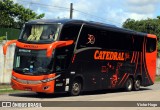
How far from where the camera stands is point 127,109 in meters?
15.0

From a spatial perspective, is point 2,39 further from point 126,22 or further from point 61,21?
point 126,22

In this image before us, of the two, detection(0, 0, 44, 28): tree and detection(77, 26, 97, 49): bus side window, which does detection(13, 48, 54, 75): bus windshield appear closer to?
detection(77, 26, 97, 49): bus side window

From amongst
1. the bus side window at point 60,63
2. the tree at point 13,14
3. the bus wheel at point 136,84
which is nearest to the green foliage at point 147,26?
the tree at point 13,14

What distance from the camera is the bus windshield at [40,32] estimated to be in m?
19.6

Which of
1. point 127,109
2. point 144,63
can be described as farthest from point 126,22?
point 127,109

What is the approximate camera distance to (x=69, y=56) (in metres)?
20.3

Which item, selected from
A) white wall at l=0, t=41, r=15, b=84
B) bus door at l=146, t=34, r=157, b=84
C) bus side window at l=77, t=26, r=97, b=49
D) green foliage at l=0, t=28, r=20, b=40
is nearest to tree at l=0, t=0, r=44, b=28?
green foliage at l=0, t=28, r=20, b=40

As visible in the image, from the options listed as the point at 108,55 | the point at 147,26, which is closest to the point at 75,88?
the point at 108,55

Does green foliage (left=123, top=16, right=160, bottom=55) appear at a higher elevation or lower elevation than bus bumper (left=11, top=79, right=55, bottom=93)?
higher

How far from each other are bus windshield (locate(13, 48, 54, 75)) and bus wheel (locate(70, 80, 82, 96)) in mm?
1969

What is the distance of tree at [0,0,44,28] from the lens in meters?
41.5

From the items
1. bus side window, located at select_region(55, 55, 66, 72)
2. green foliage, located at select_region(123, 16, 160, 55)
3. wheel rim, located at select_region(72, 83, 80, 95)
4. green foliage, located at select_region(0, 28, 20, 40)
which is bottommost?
wheel rim, located at select_region(72, 83, 80, 95)

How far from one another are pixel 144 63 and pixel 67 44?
9.08 metres

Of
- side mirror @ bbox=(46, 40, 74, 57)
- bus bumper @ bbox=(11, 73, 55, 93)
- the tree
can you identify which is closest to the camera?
side mirror @ bbox=(46, 40, 74, 57)
